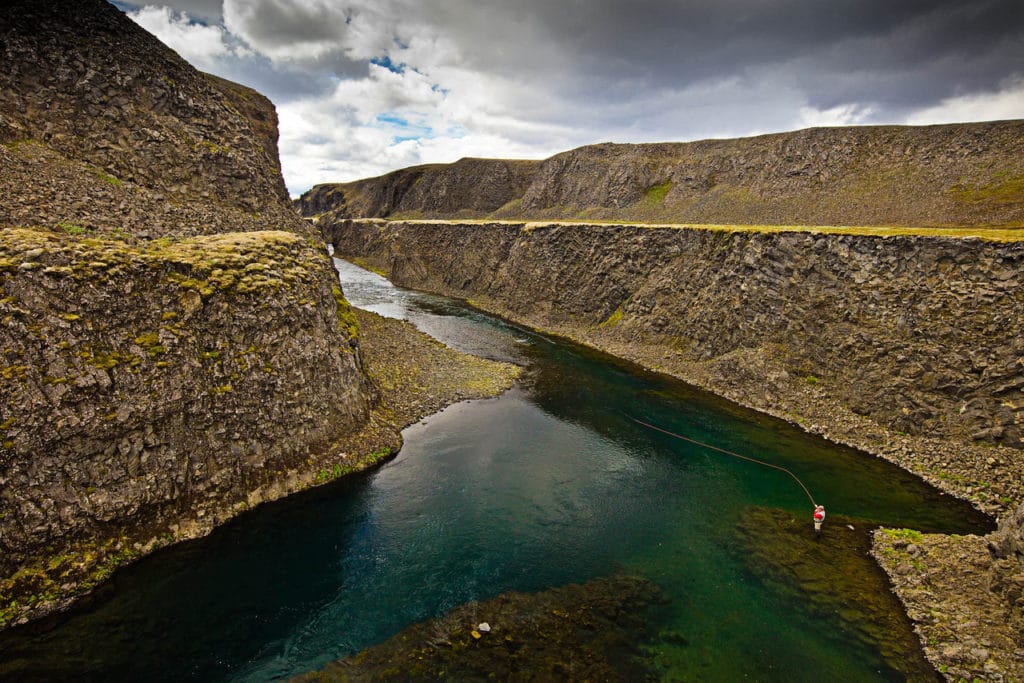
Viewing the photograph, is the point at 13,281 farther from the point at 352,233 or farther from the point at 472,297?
the point at 352,233

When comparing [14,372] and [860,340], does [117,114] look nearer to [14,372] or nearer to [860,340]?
[14,372]

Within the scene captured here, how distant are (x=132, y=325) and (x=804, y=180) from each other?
74.6 meters

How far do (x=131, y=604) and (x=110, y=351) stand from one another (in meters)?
9.22

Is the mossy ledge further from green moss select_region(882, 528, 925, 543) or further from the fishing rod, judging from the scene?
green moss select_region(882, 528, 925, 543)

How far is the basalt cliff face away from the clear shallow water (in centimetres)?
196

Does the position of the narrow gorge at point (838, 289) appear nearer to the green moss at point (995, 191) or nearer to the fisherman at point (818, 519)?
the green moss at point (995, 191)

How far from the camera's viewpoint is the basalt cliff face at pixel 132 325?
1569cm

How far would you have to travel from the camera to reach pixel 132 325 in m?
18.4

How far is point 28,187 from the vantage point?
791 inches

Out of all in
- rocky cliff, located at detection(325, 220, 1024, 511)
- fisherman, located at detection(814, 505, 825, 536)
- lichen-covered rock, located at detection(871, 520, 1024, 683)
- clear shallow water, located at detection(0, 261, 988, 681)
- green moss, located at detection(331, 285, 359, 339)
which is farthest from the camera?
green moss, located at detection(331, 285, 359, 339)

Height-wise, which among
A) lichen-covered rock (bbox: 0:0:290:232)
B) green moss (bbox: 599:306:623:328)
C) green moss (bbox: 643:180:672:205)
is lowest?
green moss (bbox: 599:306:623:328)

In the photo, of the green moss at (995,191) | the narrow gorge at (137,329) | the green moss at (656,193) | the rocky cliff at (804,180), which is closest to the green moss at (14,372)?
the narrow gorge at (137,329)

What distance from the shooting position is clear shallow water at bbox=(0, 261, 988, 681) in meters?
14.1

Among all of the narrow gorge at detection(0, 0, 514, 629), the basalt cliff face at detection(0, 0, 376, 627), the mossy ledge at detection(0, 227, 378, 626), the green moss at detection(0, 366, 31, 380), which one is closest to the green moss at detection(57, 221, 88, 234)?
the basalt cliff face at detection(0, 0, 376, 627)
